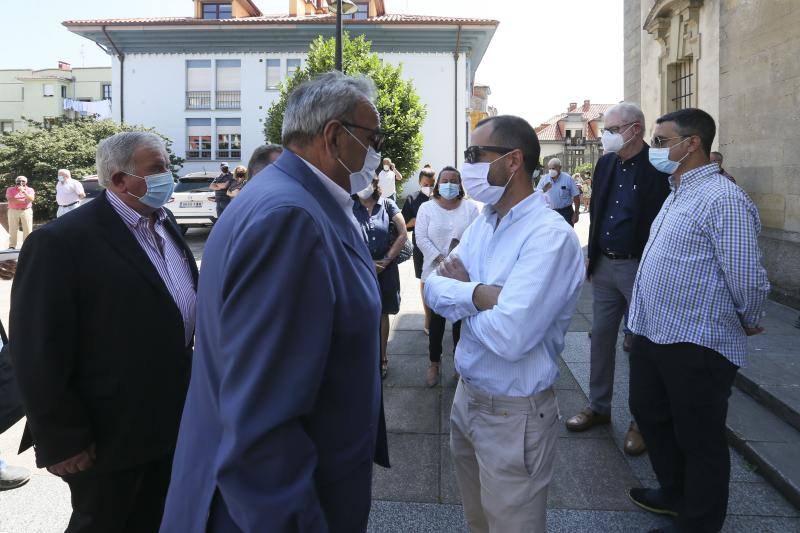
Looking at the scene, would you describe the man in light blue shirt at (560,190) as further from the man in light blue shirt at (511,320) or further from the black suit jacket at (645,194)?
the man in light blue shirt at (511,320)

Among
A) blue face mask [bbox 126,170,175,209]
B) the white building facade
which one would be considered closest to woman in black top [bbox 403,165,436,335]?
blue face mask [bbox 126,170,175,209]

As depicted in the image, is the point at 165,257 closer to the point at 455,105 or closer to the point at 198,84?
the point at 455,105

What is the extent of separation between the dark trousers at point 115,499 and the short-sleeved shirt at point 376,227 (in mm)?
3015

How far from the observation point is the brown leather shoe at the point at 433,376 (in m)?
5.29

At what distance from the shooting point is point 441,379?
215 inches

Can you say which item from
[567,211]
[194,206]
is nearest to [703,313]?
[567,211]

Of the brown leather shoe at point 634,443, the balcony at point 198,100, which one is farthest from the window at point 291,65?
the brown leather shoe at point 634,443

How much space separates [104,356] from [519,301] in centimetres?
156

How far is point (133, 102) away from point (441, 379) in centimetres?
3282

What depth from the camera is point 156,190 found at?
263cm

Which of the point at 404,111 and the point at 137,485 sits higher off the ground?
the point at 404,111

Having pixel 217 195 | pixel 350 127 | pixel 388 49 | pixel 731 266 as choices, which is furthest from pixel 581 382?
pixel 388 49

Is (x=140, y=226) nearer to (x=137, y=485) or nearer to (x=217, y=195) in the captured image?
(x=137, y=485)

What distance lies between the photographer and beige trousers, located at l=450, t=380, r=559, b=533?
7.28 ft
